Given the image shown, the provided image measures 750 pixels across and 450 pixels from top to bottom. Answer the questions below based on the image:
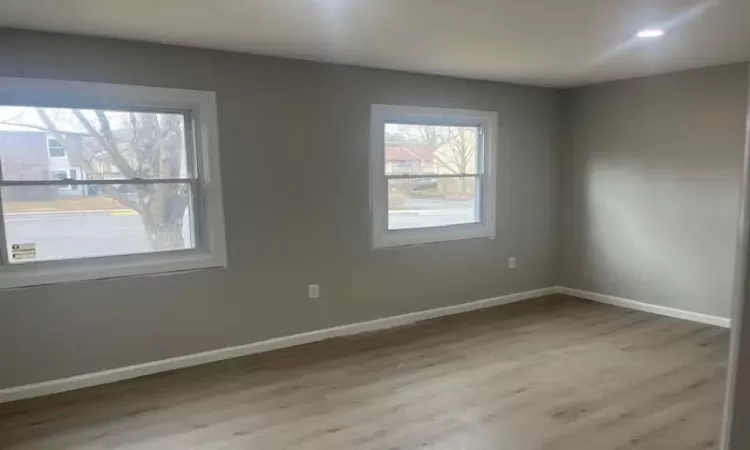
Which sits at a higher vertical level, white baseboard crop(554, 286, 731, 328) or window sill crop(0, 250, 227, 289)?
window sill crop(0, 250, 227, 289)

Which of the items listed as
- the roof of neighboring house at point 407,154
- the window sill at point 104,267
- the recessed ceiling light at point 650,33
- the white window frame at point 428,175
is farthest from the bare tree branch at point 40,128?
the recessed ceiling light at point 650,33

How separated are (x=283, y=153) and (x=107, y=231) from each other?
52.1 inches

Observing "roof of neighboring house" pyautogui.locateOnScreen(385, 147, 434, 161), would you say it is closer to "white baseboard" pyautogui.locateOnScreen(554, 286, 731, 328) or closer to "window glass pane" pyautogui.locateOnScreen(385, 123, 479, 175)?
"window glass pane" pyautogui.locateOnScreen(385, 123, 479, 175)

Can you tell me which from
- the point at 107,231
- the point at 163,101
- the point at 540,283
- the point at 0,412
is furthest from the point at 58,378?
the point at 540,283

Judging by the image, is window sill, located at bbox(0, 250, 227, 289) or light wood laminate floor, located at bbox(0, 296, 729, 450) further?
window sill, located at bbox(0, 250, 227, 289)

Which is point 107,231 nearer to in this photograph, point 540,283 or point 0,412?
point 0,412

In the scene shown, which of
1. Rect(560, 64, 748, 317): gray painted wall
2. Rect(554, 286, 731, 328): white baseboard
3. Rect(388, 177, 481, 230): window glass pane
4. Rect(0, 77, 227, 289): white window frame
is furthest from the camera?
Rect(388, 177, 481, 230): window glass pane

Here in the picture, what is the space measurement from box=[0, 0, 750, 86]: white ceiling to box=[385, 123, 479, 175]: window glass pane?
0.72 metres

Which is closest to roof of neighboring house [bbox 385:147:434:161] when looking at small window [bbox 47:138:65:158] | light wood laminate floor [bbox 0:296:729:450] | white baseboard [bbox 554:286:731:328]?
light wood laminate floor [bbox 0:296:729:450]

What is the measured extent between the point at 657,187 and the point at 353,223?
2.86m

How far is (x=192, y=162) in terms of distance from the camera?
371 cm

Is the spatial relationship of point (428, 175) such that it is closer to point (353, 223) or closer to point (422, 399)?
point (353, 223)

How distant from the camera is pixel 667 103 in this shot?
4.73 metres

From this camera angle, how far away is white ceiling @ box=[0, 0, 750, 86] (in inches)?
105
